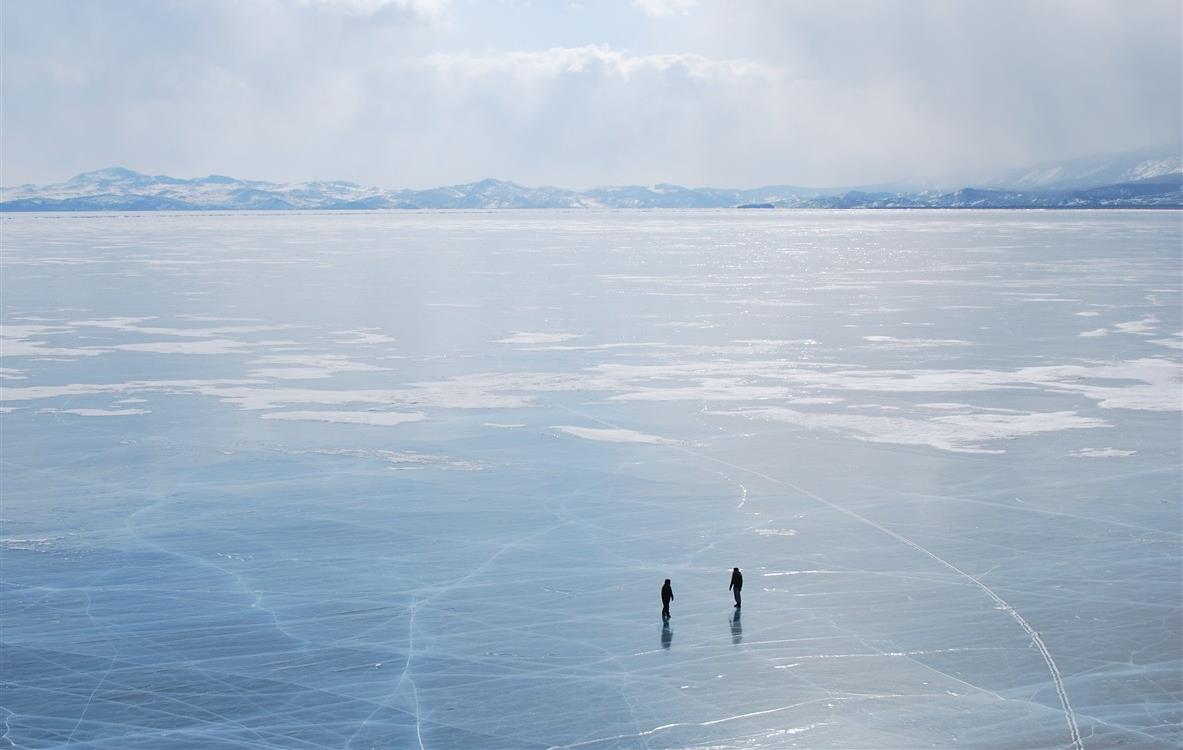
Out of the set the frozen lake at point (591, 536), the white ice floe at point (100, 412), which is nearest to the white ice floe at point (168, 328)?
the frozen lake at point (591, 536)

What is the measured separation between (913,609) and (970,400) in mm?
14877

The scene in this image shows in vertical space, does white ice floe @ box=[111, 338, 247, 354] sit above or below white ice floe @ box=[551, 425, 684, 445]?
above

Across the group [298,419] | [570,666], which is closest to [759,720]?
[570,666]

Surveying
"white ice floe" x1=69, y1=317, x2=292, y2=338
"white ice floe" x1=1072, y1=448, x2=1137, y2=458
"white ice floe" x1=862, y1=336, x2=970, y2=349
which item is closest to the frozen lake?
"white ice floe" x1=1072, y1=448, x2=1137, y2=458

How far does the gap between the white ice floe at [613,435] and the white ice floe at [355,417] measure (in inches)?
152

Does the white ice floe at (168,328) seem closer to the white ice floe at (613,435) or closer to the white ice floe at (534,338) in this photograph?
the white ice floe at (534,338)

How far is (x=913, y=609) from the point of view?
17.3 meters

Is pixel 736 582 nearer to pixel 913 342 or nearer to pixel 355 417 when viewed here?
pixel 355 417

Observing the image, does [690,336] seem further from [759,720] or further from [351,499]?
[759,720]

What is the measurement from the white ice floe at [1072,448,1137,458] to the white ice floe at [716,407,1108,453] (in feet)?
5.31

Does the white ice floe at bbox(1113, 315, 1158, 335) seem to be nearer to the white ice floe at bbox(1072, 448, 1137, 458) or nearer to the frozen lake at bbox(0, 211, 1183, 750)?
the frozen lake at bbox(0, 211, 1183, 750)

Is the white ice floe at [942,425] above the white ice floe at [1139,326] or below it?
above

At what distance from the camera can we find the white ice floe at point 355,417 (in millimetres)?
28969

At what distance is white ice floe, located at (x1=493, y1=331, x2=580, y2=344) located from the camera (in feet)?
139
